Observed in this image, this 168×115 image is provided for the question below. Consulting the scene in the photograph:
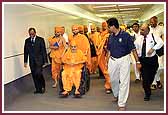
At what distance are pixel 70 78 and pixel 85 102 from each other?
0.68 meters

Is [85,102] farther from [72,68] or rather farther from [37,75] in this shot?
[37,75]

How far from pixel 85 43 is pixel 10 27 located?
4.90ft

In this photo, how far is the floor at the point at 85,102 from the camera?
5638 millimetres

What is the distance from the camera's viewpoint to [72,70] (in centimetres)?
663

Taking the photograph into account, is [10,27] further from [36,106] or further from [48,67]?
[48,67]

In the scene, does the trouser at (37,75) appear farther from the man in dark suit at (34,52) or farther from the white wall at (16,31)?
the white wall at (16,31)

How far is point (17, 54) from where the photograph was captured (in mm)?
6664

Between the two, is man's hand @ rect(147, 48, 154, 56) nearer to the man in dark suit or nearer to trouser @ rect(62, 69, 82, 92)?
trouser @ rect(62, 69, 82, 92)

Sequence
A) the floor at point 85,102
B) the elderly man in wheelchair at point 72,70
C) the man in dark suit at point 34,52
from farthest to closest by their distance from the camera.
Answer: the man in dark suit at point 34,52 < the elderly man in wheelchair at point 72,70 < the floor at point 85,102

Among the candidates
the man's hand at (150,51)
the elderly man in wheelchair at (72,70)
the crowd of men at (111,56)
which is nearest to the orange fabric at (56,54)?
the crowd of men at (111,56)

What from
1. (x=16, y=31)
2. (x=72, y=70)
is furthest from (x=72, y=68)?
(x=16, y=31)

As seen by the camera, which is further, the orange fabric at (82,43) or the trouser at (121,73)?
the orange fabric at (82,43)

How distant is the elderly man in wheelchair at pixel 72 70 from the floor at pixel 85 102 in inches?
7.4

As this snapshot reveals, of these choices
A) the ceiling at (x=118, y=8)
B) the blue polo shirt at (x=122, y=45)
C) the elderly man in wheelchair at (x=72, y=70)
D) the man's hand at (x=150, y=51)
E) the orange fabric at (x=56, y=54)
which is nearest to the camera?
the blue polo shirt at (x=122, y=45)
